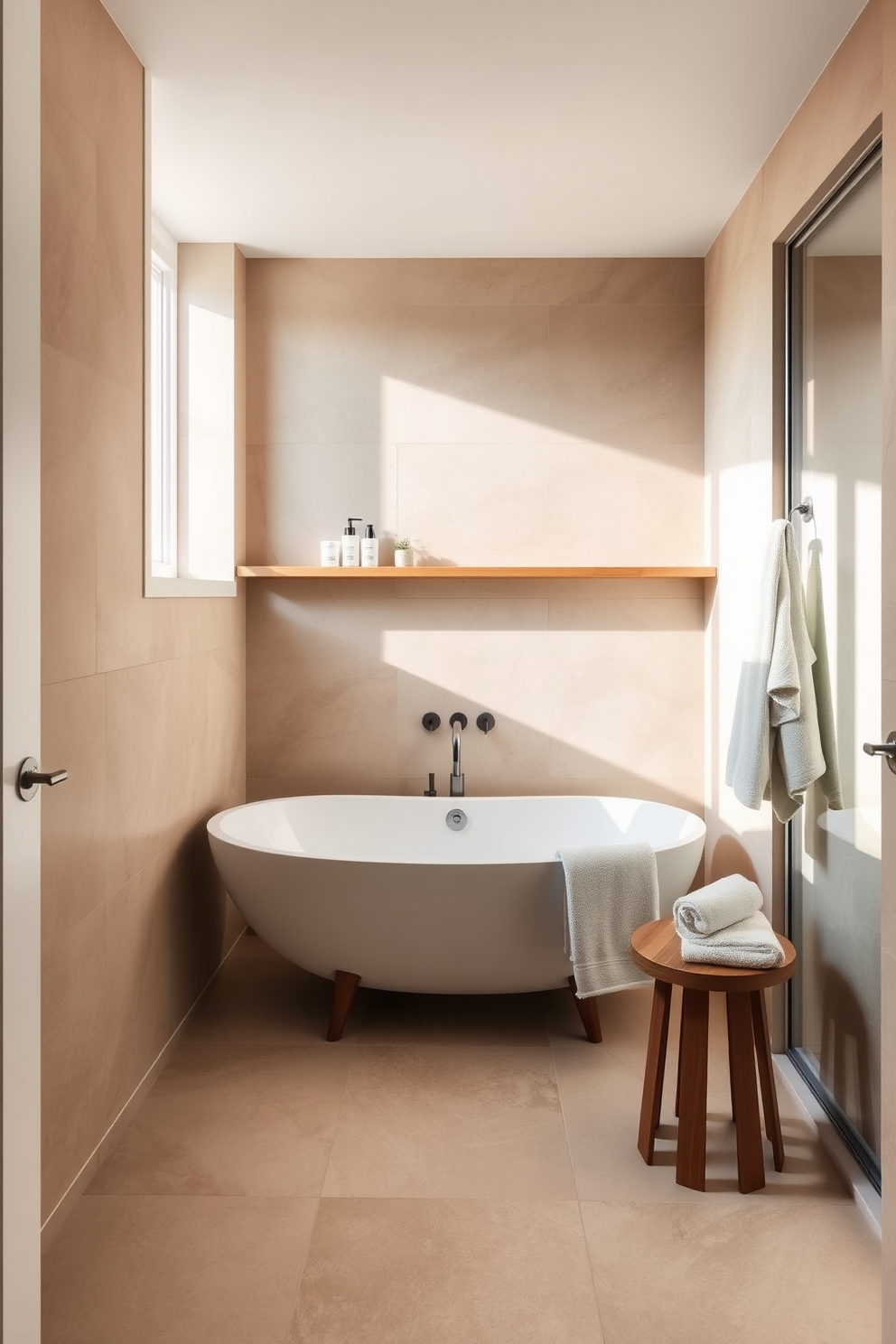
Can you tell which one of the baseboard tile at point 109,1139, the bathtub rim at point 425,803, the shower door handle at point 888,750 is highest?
the shower door handle at point 888,750

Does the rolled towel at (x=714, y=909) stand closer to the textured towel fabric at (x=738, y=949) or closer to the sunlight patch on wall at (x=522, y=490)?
the textured towel fabric at (x=738, y=949)

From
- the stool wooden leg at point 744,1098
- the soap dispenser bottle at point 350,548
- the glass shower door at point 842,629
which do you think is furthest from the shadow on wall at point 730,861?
the soap dispenser bottle at point 350,548

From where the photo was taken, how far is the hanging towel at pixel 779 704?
2.45 metres

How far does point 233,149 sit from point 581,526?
179 centimetres

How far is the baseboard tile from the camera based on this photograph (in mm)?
1988

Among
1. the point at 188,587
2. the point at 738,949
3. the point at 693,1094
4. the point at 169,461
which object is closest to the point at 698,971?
the point at 738,949

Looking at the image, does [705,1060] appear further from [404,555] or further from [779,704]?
[404,555]

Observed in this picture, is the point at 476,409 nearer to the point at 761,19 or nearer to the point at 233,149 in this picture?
the point at 233,149

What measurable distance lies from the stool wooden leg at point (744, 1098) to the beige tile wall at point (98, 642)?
1470 mm

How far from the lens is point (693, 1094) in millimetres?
2148

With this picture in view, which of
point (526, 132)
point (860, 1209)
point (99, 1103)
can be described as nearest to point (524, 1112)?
point (860, 1209)

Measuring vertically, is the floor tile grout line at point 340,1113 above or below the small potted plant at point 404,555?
below

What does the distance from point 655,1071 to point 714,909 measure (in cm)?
41

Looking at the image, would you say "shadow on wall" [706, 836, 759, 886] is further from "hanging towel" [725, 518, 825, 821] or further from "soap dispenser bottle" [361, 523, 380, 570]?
"soap dispenser bottle" [361, 523, 380, 570]
